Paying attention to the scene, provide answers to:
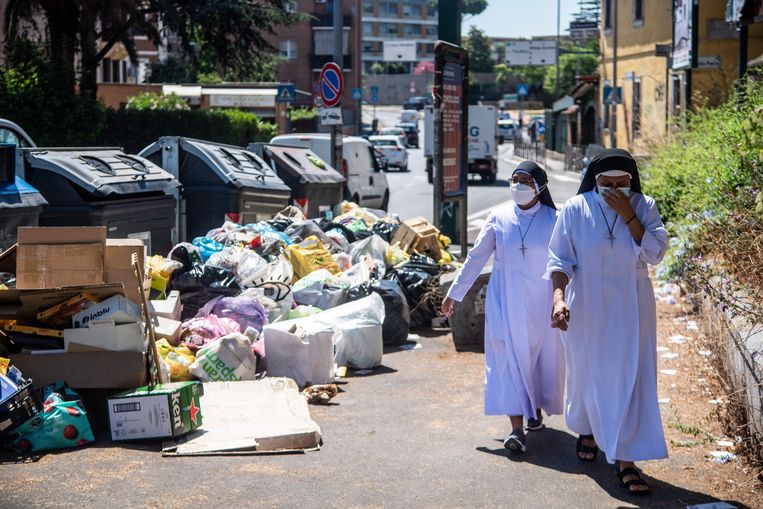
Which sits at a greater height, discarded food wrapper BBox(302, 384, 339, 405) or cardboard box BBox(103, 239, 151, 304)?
cardboard box BBox(103, 239, 151, 304)

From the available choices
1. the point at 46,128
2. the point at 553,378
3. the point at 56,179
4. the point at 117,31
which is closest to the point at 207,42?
the point at 117,31

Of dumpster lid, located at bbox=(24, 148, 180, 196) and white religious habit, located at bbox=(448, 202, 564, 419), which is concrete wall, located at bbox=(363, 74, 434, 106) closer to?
dumpster lid, located at bbox=(24, 148, 180, 196)

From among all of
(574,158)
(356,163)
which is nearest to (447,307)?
(356,163)

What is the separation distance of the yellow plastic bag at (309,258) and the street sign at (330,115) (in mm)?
5847

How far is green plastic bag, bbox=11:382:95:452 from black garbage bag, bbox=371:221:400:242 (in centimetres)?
681

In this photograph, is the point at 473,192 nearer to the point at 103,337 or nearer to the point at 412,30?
the point at 103,337

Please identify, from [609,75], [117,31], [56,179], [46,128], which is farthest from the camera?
[609,75]

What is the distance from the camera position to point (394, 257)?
37.8 feet

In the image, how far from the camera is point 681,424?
22.6 feet

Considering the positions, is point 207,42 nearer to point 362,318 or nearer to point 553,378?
point 362,318

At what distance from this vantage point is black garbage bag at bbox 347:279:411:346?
32.1 ft

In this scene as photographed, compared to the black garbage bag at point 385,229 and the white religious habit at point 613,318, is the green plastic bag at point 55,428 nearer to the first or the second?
the white religious habit at point 613,318

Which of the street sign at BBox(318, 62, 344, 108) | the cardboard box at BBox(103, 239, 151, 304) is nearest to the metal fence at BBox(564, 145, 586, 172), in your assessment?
the street sign at BBox(318, 62, 344, 108)

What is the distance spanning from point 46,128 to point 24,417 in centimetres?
1602
